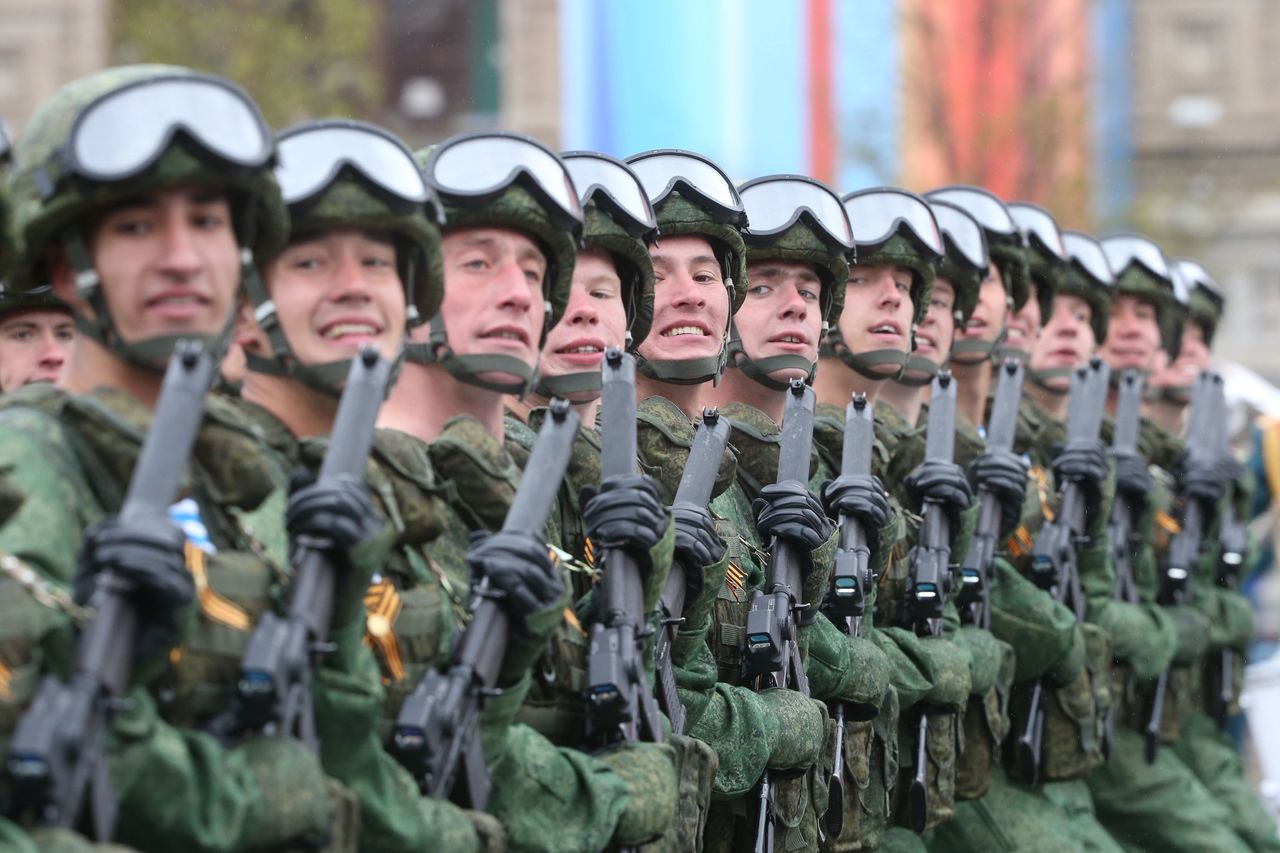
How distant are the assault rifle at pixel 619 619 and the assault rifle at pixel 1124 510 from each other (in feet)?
19.5

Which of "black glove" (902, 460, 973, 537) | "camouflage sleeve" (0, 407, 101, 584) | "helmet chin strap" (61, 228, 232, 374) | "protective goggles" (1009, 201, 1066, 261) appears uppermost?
"protective goggles" (1009, 201, 1066, 261)

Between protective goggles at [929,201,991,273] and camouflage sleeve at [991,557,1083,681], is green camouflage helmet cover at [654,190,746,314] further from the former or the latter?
camouflage sleeve at [991,557,1083,681]

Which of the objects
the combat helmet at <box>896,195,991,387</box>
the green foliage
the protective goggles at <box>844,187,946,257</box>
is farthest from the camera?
the green foliage

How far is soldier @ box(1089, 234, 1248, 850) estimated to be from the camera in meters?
13.3

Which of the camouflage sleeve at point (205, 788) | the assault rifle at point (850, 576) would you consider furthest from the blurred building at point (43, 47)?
the camouflage sleeve at point (205, 788)

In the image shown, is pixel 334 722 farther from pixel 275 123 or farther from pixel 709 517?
pixel 275 123

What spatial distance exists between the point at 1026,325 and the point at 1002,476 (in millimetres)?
2057

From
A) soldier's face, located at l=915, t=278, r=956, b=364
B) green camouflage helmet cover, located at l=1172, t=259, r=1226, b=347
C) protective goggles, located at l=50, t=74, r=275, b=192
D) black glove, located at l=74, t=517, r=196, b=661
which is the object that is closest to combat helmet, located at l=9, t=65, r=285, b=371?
protective goggles, located at l=50, t=74, r=275, b=192

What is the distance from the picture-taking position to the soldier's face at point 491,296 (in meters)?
7.50

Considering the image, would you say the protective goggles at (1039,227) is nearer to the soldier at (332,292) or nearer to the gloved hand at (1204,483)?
the gloved hand at (1204,483)

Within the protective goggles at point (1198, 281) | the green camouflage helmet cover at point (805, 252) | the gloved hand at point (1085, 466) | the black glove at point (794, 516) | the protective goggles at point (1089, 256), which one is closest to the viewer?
the black glove at point (794, 516)

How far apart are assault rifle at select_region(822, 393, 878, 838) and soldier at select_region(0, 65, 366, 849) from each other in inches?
135

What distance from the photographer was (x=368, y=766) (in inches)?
246

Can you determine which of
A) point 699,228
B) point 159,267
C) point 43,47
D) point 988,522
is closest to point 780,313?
point 699,228
